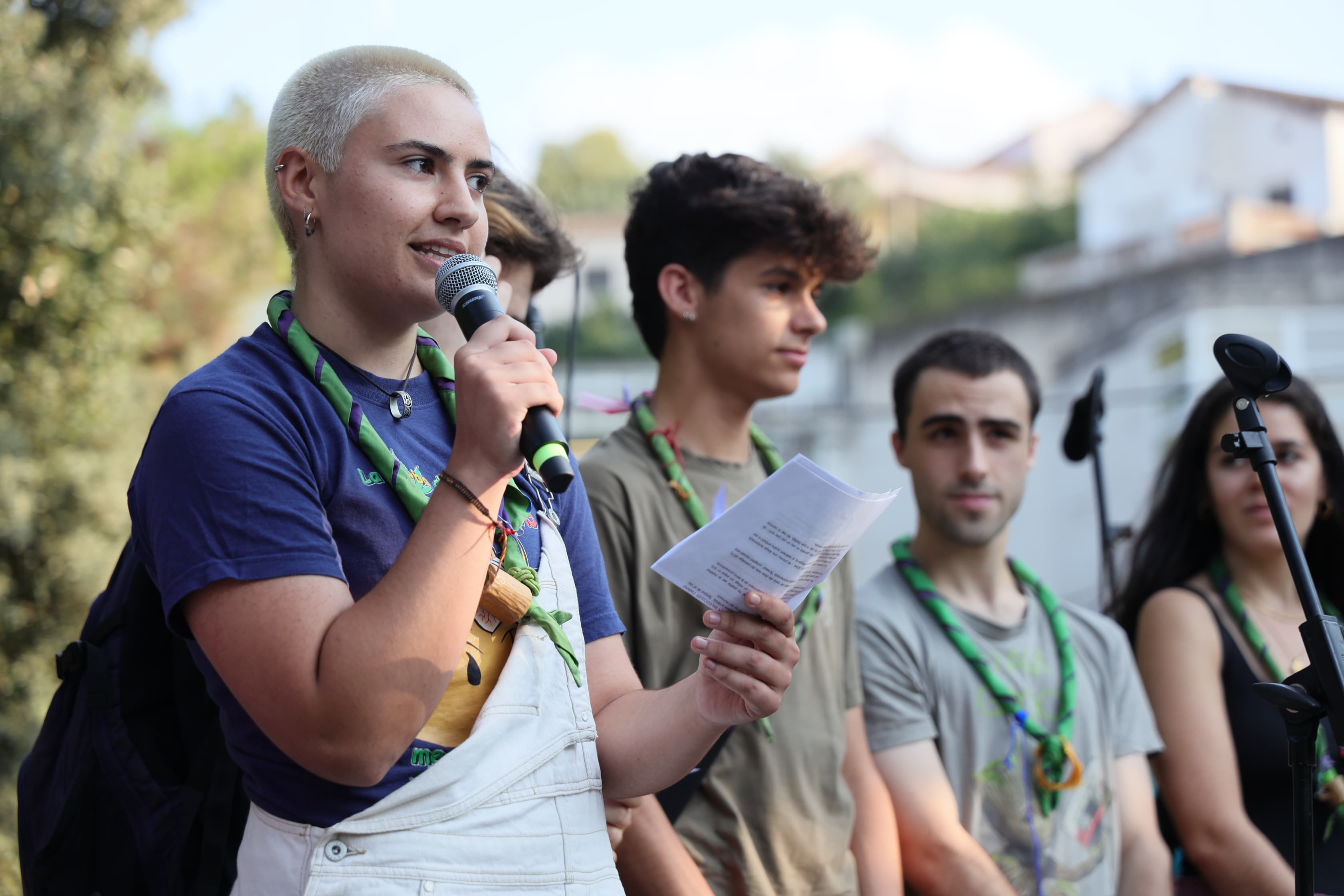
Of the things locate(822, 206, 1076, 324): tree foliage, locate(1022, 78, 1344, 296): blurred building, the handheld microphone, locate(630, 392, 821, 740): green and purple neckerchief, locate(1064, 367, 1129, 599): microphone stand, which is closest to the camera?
the handheld microphone

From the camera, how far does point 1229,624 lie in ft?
11.9

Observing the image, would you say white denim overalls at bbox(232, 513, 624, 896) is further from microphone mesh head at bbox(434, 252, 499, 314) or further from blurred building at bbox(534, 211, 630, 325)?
blurred building at bbox(534, 211, 630, 325)

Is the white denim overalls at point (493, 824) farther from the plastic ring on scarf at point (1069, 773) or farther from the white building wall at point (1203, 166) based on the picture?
the white building wall at point (1203, 166)

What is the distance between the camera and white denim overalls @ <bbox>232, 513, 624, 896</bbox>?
5.23ft

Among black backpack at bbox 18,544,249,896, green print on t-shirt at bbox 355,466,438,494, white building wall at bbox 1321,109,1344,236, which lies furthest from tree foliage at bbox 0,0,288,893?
white building wall at bbox 1321,109,1344,236

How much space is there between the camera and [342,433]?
1.70m

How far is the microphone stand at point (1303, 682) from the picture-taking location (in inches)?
82.0

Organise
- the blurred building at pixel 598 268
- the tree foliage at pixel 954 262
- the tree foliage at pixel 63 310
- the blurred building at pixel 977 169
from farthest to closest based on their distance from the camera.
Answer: the blurred building at pixel 977 169 < the blurred building at pixel 598 268 < the tree foliage at pixel 954 262 < the tree foliage at pixel 63 310

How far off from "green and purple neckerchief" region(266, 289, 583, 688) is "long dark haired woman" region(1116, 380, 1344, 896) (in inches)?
89.7

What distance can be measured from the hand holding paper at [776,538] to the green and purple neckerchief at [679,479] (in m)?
1.01

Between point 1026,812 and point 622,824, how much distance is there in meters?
1.43

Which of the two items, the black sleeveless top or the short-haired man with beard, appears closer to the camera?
the short-haired man with beard

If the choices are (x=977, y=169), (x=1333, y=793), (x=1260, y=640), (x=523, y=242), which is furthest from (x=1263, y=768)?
(x=977, y=169)

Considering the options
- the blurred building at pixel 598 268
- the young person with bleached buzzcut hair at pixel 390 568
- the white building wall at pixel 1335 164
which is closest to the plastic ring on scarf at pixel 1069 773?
the young person with bleached buzzcut hair at pixel 390 568
